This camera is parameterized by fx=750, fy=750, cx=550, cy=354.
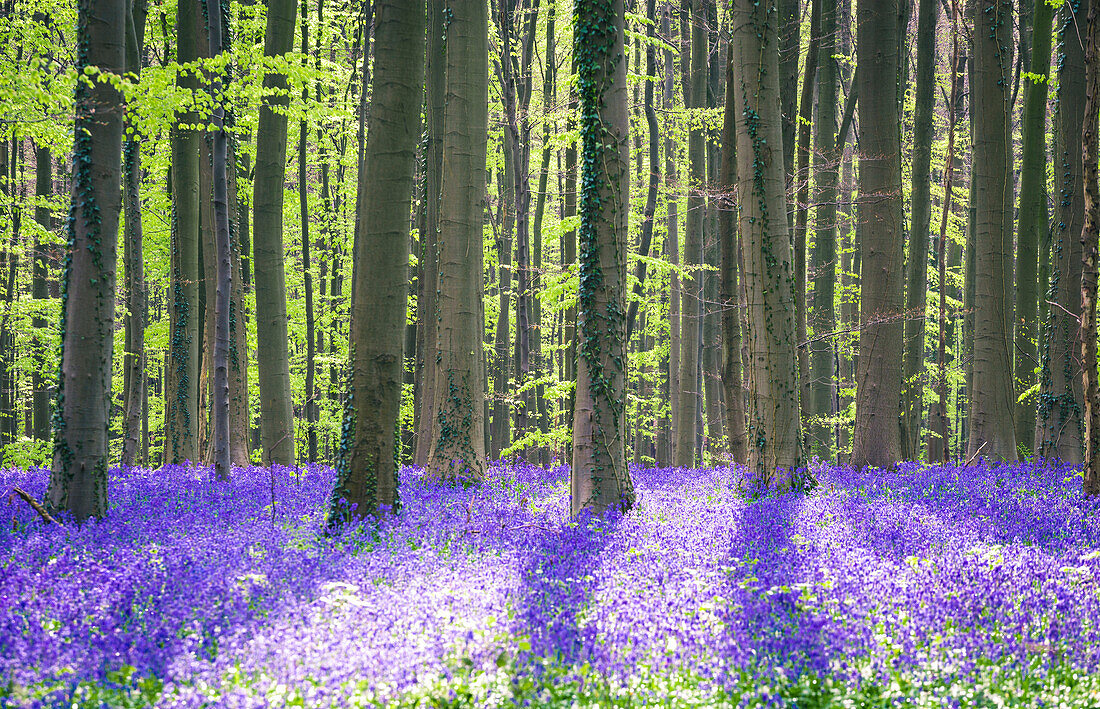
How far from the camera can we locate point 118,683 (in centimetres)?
402

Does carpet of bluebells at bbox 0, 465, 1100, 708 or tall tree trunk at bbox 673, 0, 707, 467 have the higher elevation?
tall tree trunk at bbox 673, 0, 707, 467

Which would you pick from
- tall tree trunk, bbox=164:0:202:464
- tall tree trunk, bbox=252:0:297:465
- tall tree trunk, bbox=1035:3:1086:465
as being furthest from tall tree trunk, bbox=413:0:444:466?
tall tree trunk, bbox=1035:3:1086:465

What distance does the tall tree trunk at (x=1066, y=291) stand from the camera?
453 inches

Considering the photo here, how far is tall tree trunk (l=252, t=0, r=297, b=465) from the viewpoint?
14.0 m

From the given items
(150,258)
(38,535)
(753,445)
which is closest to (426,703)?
(38,535)

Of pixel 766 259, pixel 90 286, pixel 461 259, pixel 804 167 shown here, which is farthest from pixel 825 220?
pixel 90 286

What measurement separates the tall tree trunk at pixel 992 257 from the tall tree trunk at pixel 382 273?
1022 centimetres

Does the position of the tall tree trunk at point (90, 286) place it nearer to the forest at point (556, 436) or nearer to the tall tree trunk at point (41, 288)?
the forest at point (556, 436)

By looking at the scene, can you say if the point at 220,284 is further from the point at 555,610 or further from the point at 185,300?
the point at 555,610

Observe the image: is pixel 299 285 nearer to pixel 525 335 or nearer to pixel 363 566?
pixel 525 335

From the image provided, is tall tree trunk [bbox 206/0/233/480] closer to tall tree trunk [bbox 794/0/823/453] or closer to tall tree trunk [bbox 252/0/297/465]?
Result: tall tree trunk [bbox 252/0/297/465]

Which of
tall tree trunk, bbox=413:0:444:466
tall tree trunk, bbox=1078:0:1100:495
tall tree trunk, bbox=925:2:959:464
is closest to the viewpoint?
tall tree trunk, bbox=1078:0:1100:495

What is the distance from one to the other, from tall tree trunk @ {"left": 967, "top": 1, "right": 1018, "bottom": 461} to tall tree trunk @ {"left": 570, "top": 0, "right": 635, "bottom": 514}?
7.87 metres

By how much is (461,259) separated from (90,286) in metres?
4.86
